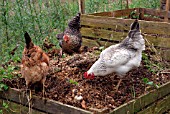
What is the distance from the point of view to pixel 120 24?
574 centimetres

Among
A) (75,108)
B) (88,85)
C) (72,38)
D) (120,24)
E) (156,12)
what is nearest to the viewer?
(75,108)

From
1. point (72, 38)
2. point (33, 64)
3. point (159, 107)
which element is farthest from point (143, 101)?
point (72, 38)

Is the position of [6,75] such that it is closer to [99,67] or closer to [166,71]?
[99,67]

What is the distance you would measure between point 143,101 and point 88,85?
29.3 inches

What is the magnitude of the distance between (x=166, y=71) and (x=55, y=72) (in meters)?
1.61

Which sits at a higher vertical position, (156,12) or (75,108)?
(156,12)

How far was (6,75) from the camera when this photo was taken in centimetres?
452

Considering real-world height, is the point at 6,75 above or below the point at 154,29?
below

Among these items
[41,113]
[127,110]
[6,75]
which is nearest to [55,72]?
[6,75]

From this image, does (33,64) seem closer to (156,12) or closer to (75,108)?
(75,108)

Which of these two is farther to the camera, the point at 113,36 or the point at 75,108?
the point at 113,36

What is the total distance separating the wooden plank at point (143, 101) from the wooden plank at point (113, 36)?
109 cm

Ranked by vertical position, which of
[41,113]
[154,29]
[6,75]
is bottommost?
[41,113]

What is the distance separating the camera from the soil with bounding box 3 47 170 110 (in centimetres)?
391
